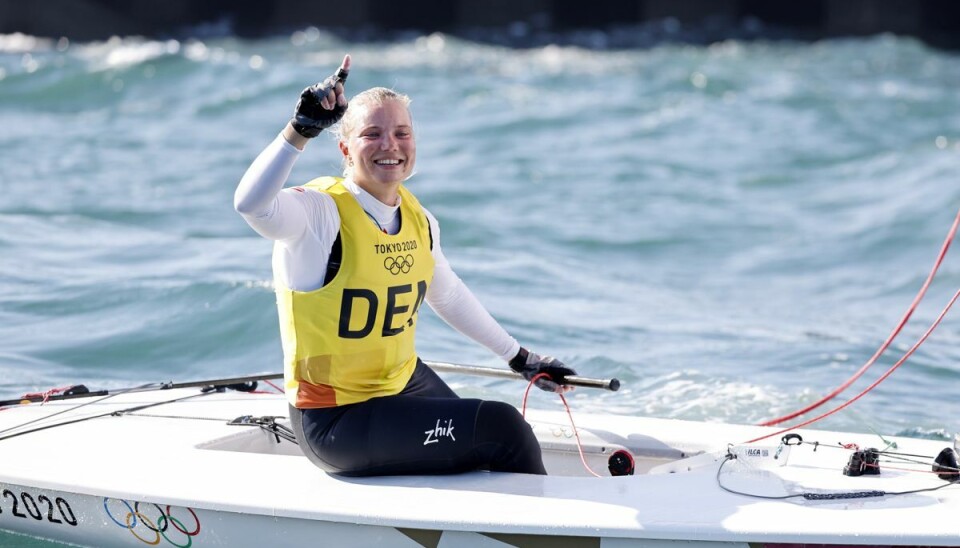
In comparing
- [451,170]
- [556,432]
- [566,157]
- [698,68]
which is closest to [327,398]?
[556,432]

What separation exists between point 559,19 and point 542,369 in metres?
18.4

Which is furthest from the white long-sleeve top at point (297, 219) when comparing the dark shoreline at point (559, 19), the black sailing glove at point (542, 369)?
the dark shoreline at point (559, 19)

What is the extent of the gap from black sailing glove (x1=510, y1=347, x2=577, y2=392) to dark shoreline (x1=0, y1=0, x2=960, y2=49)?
16.9 m

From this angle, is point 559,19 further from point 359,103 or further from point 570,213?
point 359,103

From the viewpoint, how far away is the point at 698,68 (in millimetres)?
16766

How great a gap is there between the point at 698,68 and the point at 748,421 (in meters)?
12.7

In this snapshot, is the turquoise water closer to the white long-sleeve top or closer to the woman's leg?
the white long-sleeve top

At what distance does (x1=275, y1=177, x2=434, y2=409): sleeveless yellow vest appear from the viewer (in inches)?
108

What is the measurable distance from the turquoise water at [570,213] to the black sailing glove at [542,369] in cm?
135

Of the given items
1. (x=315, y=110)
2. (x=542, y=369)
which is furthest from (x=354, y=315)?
(x=542, y=369)

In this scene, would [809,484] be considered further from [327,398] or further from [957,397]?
[957,397]

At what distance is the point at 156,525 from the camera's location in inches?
113

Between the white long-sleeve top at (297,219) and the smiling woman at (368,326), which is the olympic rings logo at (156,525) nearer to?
the smiling woman at (368,326)

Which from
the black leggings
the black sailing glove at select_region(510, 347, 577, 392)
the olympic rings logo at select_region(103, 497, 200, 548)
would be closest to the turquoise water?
the black sailing glove at select_region(510, 347, 577, 392)
